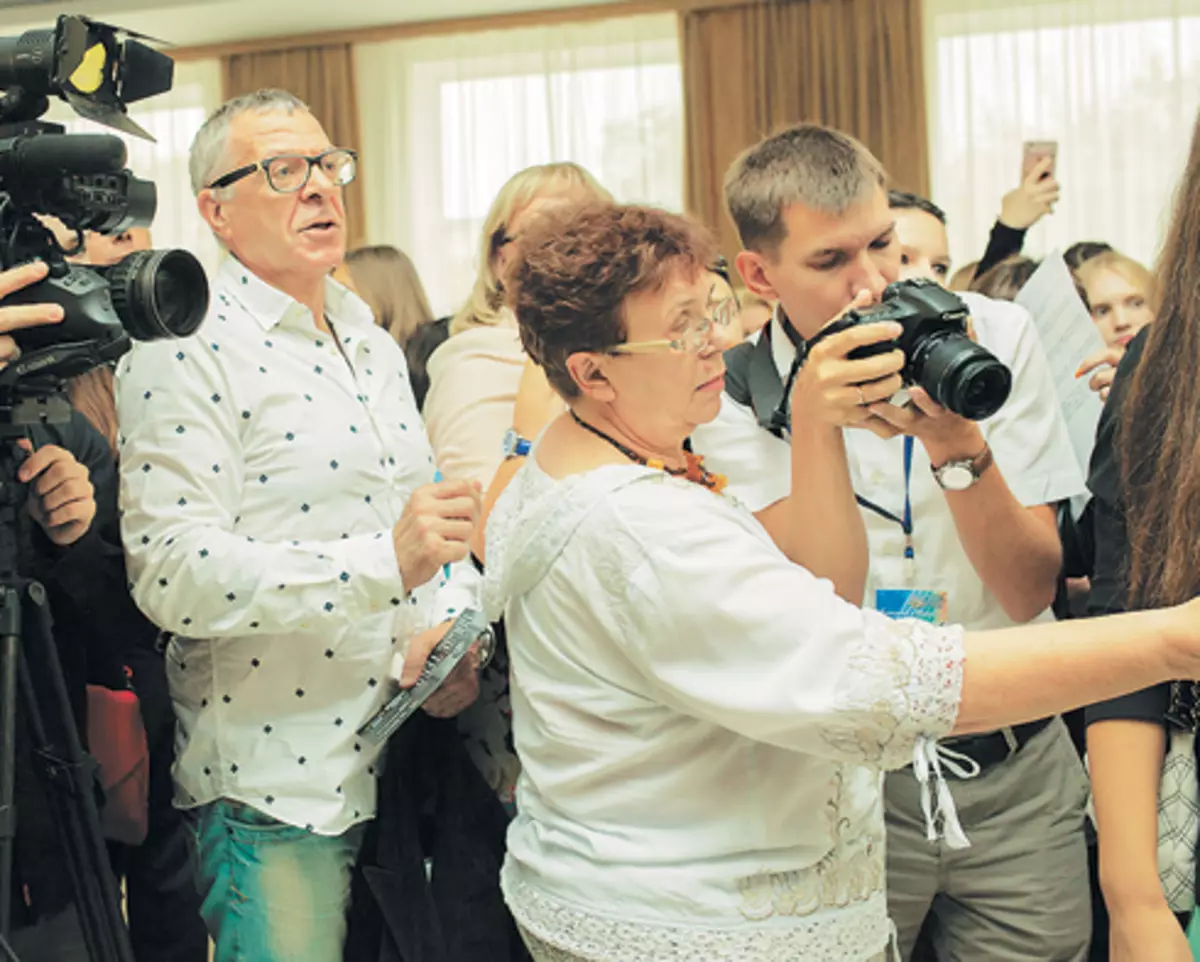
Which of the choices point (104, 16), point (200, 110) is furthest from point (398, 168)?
point (104, 16)

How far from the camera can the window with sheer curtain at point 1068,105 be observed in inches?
208

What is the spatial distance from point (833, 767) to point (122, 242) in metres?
1.80

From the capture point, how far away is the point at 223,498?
1.46 metres

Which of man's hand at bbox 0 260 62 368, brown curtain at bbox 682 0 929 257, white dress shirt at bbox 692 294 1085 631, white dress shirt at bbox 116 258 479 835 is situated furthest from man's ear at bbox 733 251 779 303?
brown curtain at bbox 682 0 929 257

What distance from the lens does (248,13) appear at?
18.7ft

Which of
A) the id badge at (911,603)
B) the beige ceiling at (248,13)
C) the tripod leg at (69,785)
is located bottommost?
the tripod leg at (69,785)

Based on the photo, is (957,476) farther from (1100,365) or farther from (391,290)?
(391,290)

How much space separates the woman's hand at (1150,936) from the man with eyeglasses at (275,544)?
78cm

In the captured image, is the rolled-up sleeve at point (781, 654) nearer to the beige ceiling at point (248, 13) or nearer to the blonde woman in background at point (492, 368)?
the blonde woman in background at point (492, 368)

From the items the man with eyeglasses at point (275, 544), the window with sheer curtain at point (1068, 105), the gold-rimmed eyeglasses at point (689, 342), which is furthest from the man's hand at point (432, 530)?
the window with sheer curtain at point (1068, 105)

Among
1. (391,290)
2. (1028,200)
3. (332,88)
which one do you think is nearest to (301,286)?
(391,290)

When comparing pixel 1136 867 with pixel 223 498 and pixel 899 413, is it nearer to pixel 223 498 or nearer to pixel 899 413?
pixel 899 413

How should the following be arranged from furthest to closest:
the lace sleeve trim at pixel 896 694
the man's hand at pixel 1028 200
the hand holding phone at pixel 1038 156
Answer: the hand holding phone at pixel 1038 156
the man's hand at pixel 1028 200
the lace sleeve trim at pixel 896 694

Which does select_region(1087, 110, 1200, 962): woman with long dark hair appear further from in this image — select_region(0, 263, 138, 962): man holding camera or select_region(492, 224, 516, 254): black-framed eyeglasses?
select_region(492, 224, 516, 254): black-framed eyeglasses
